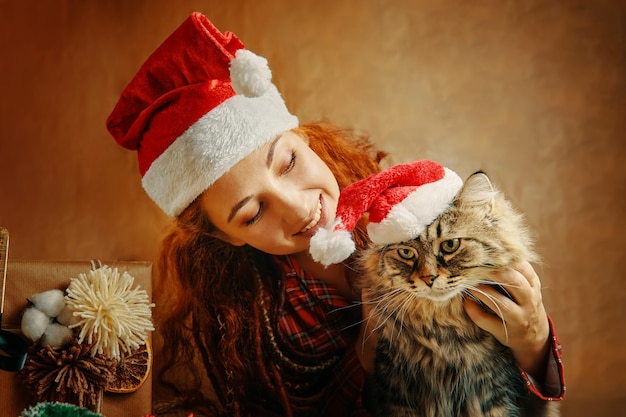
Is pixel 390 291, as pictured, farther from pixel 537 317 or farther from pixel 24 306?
pixel 24 306

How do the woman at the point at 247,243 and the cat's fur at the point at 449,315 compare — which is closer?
the cat's fur at the point at 449,315

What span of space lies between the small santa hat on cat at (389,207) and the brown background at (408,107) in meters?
0.37

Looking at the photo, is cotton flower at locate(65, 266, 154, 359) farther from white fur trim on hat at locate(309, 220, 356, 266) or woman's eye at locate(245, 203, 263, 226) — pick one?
white fur trim on hat at locate(309, 220, 356, 266)

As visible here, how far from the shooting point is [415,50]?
121 cm

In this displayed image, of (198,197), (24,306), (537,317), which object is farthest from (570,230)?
(24,306)

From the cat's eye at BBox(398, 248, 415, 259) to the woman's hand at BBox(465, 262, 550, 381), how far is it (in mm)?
111

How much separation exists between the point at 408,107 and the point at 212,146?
47cm

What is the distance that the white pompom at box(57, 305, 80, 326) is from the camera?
96 cm

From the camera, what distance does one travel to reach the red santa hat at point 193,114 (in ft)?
3.11

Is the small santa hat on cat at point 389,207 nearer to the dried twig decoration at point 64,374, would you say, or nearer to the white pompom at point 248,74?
the white pompom at point 248,74

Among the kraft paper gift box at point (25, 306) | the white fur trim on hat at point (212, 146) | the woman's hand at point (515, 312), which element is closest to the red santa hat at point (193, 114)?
the white fur trim on hat at point (212, 146)

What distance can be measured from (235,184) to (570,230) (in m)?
0.69

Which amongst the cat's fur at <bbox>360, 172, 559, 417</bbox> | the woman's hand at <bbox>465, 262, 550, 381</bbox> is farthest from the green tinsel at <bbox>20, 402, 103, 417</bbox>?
the woman's hand at <bbox>465, 262, 550, 381</bbox>

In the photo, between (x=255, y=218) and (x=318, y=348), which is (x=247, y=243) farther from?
(x=318, y=348)
